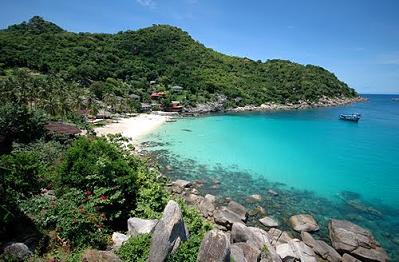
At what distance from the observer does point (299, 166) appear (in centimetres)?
3334

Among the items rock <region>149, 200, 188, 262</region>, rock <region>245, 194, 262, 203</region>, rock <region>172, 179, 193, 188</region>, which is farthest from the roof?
rock <region>149, 200, 188, 262</region>

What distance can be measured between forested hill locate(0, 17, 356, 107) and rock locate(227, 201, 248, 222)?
54.0 metres

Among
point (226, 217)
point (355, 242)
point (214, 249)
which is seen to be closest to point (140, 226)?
point (214, 249)

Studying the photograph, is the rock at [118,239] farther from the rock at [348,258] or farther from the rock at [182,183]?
the rock at [348,258]

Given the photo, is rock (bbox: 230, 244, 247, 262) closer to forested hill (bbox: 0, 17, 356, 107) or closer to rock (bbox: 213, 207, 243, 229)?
rock (bbox: 213, 207, 243, 229)

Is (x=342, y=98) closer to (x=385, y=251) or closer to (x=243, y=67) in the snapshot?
(x=243, y=67)

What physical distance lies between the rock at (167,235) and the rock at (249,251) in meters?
3.82

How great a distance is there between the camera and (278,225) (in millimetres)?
18172

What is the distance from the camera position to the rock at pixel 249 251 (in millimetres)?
12461

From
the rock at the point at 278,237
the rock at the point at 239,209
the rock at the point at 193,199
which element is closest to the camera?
the rock at the point at 278,237

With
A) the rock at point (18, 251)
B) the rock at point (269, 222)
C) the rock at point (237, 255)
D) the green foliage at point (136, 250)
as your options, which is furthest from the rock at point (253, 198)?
the rock at point (18, 251)

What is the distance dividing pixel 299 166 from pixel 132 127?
2858 centimetres

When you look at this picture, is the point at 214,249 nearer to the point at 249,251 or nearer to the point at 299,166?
the point at 249,251

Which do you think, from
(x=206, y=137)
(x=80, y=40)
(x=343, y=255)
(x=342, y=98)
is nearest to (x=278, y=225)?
(x=343, y=255)
